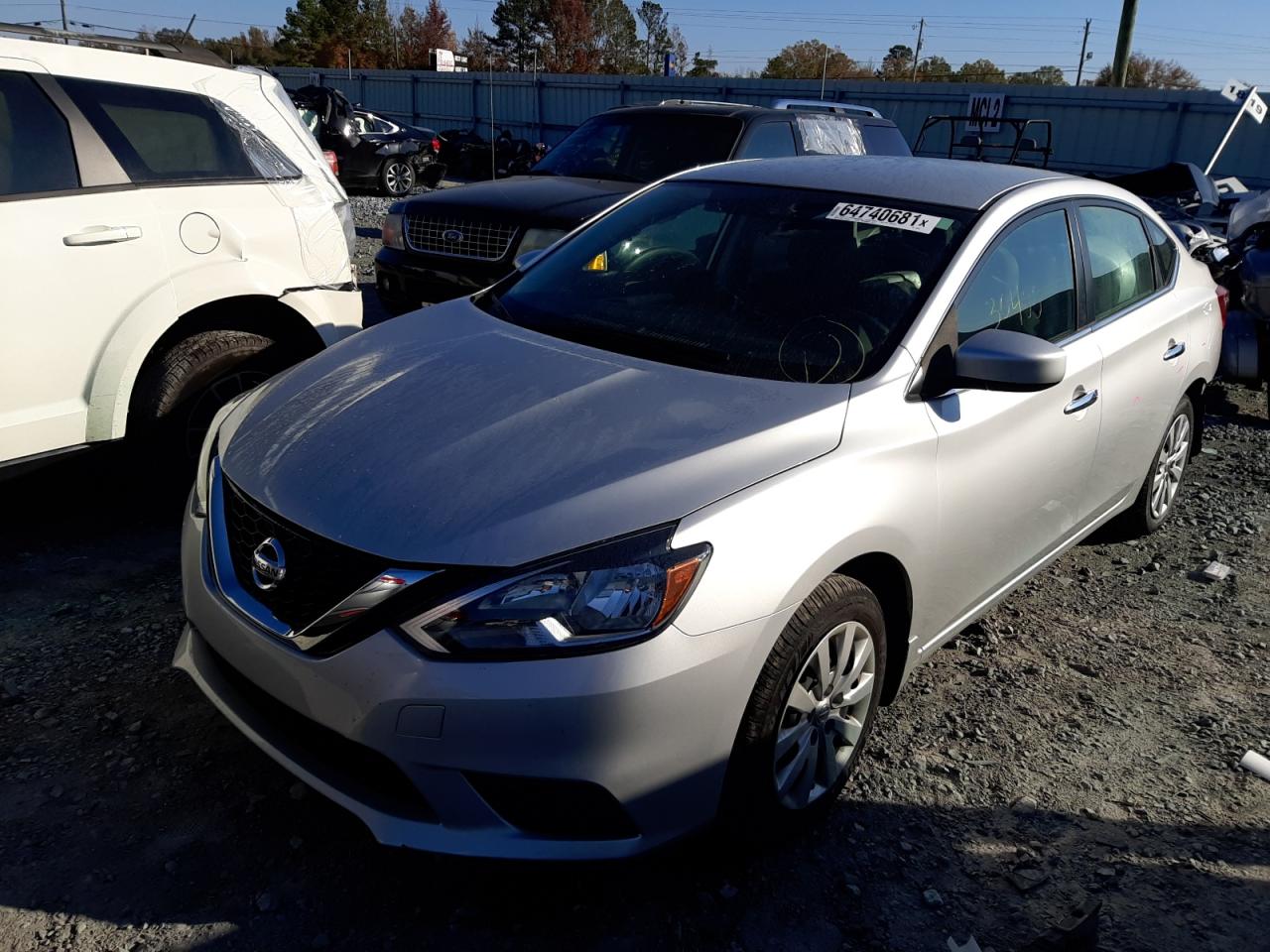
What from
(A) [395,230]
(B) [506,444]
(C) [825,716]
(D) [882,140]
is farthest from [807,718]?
(D) [882,140]

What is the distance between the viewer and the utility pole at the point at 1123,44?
2503 centimetres

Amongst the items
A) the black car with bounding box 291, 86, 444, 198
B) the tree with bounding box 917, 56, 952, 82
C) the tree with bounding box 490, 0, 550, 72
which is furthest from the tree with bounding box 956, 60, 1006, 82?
the black car with bounding box 291, 86, 444, 198

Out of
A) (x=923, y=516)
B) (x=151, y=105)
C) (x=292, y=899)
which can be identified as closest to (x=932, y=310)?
(x=923, y=516)

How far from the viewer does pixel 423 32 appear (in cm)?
6003

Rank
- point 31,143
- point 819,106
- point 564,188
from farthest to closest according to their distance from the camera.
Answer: point 819,106 < point 564,188 < point 31,143

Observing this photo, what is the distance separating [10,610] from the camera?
366 cm

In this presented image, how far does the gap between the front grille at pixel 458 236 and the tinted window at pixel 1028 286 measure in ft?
12.4

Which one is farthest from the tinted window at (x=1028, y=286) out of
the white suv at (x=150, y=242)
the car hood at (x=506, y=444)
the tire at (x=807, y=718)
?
the white suv at (x=150, y=242)

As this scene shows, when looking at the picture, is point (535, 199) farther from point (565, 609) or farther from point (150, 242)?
point (565, 609)

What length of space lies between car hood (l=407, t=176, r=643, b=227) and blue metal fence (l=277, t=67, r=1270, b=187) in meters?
8.61

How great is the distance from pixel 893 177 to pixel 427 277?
4.00m

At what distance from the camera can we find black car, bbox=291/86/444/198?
16469 mm

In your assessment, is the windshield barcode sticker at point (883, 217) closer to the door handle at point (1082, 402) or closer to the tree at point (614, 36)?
the door handle at point (1082, 402)

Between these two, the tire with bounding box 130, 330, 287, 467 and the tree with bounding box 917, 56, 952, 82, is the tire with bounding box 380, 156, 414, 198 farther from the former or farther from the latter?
the tree with bounding box 917, 56, 952, 82
